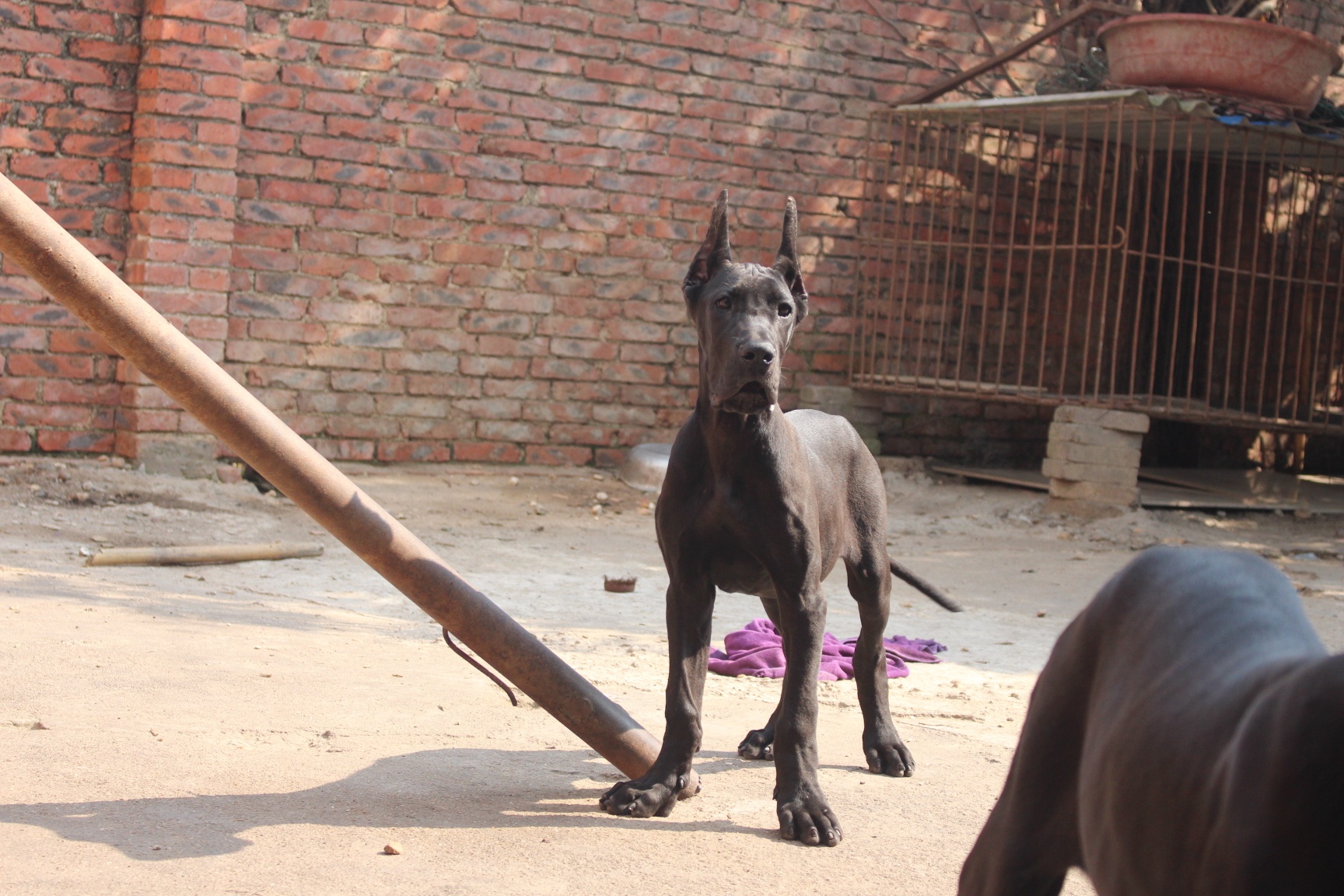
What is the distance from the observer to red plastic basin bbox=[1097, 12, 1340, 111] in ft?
27.1

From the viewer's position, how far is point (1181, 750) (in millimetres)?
1354

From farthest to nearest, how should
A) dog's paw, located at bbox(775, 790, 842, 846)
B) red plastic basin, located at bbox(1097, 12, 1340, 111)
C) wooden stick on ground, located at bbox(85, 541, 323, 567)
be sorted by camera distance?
red plastic basin, located at bbox(1097, 12, 1340, 111) < wooden stick on ground, located at bbox(85, 541, 323, 567) < dog's paw, located at bbox(775, 790, 842, 846)

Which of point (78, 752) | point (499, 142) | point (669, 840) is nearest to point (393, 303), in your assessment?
point (499, 142)

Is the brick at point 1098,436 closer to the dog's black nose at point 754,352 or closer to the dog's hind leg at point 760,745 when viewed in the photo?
the dog's hind leg at point 760,745

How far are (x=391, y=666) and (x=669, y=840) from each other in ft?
5.59

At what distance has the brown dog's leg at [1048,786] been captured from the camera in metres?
1.68

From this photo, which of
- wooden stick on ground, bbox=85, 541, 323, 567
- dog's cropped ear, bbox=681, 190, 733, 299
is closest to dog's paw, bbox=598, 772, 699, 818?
dog's cropped ear, bbox=681, 190, 733, 299

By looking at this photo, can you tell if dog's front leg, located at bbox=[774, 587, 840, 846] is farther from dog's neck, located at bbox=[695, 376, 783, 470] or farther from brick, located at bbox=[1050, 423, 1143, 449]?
brick, located at bbox=[1050, 423, 1143, 449]

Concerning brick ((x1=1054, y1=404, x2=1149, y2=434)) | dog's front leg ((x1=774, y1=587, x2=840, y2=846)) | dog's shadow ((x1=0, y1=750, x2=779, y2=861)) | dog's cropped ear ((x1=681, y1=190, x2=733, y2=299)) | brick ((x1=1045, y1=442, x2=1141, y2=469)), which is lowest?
dog's shadow ((x1=0, y1=750, x2=779, y2=861))

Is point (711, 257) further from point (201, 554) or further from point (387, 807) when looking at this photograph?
point (201, 554)

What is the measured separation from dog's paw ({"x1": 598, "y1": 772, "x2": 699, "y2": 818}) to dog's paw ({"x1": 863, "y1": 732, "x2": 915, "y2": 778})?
2.23 ft

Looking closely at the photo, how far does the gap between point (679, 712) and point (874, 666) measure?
2.65 ft

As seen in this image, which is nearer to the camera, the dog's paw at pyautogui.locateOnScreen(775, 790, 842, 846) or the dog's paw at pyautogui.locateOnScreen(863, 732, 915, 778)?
the dog's paw at pyautogui.locateOnScreen(775, 790, 842, 846)

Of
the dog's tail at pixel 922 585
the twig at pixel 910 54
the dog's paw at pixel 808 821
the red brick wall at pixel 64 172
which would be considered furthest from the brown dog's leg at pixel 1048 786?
the twig at pixel 910 54
